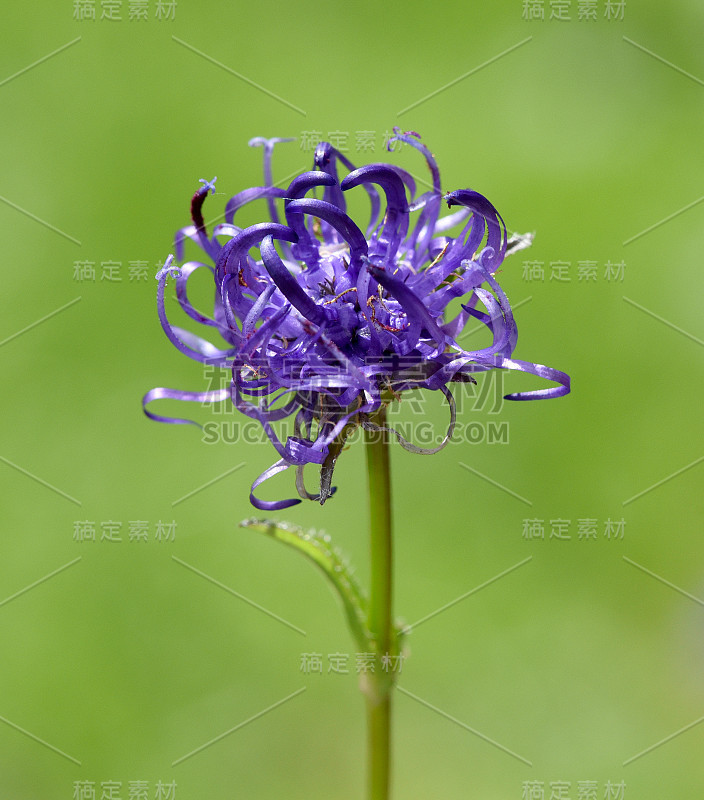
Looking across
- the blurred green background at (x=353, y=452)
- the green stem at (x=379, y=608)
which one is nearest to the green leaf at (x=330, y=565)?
the green stem at (x=379, y=608)

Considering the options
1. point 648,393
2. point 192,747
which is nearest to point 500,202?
point 648,393

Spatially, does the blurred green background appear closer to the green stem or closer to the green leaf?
the green stem

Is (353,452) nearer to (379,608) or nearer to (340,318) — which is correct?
(379,608)

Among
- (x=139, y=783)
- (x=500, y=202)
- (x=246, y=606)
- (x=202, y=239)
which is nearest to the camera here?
A: (x=202, y=239)

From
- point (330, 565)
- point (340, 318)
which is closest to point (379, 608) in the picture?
point (330, 565)

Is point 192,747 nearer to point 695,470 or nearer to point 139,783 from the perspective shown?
point 139,783

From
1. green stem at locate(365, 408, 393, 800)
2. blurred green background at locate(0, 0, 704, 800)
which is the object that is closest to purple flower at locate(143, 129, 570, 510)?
green stem at locate(365, 408, 393, 800)
